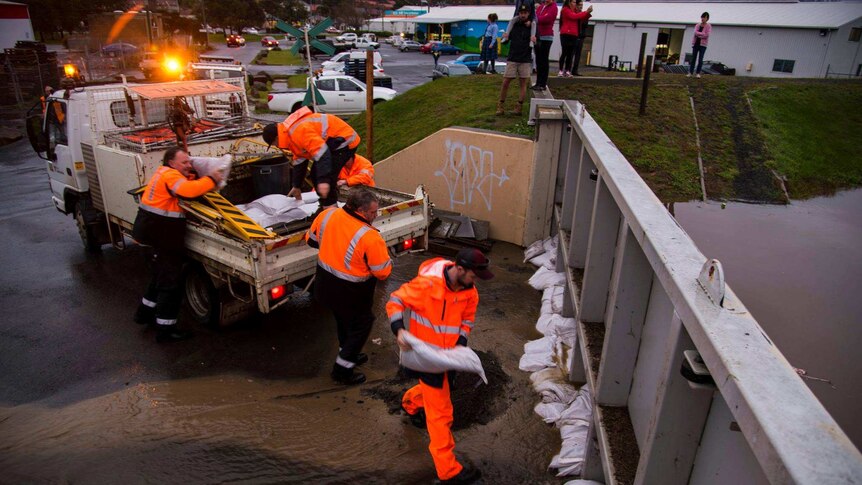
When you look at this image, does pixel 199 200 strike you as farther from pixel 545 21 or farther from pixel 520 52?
pixel 545 21

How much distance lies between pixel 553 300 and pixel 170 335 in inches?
170

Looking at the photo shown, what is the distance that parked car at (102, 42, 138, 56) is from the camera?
3956 centimetres

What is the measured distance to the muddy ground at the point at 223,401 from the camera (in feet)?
13.7

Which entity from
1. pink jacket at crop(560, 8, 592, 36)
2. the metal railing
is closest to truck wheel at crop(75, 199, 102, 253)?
the metal railing

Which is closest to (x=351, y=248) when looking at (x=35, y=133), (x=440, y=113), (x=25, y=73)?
(x=35, y=133)

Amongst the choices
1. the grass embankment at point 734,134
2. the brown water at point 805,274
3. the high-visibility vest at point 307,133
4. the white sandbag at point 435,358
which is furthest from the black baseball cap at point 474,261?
the grass embankment at point 734,134

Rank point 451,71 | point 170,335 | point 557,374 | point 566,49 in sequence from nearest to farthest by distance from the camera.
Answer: point 557,374, point 170,335, point 566,49, point 451,71

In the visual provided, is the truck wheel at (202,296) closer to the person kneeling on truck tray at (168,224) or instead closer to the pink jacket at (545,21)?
the person kneeling on truck tray at (168,224)

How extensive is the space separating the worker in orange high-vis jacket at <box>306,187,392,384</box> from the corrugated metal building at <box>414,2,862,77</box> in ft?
90.3

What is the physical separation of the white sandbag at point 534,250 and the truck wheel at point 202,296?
4311mm

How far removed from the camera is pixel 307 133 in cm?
615

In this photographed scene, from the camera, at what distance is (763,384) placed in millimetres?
1777

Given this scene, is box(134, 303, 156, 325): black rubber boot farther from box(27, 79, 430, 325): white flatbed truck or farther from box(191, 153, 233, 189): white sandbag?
box(191, 153, 233, 189): white sandbag

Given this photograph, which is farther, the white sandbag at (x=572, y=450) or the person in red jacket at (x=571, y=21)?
the person in red jacket at (x=571, y=21)
